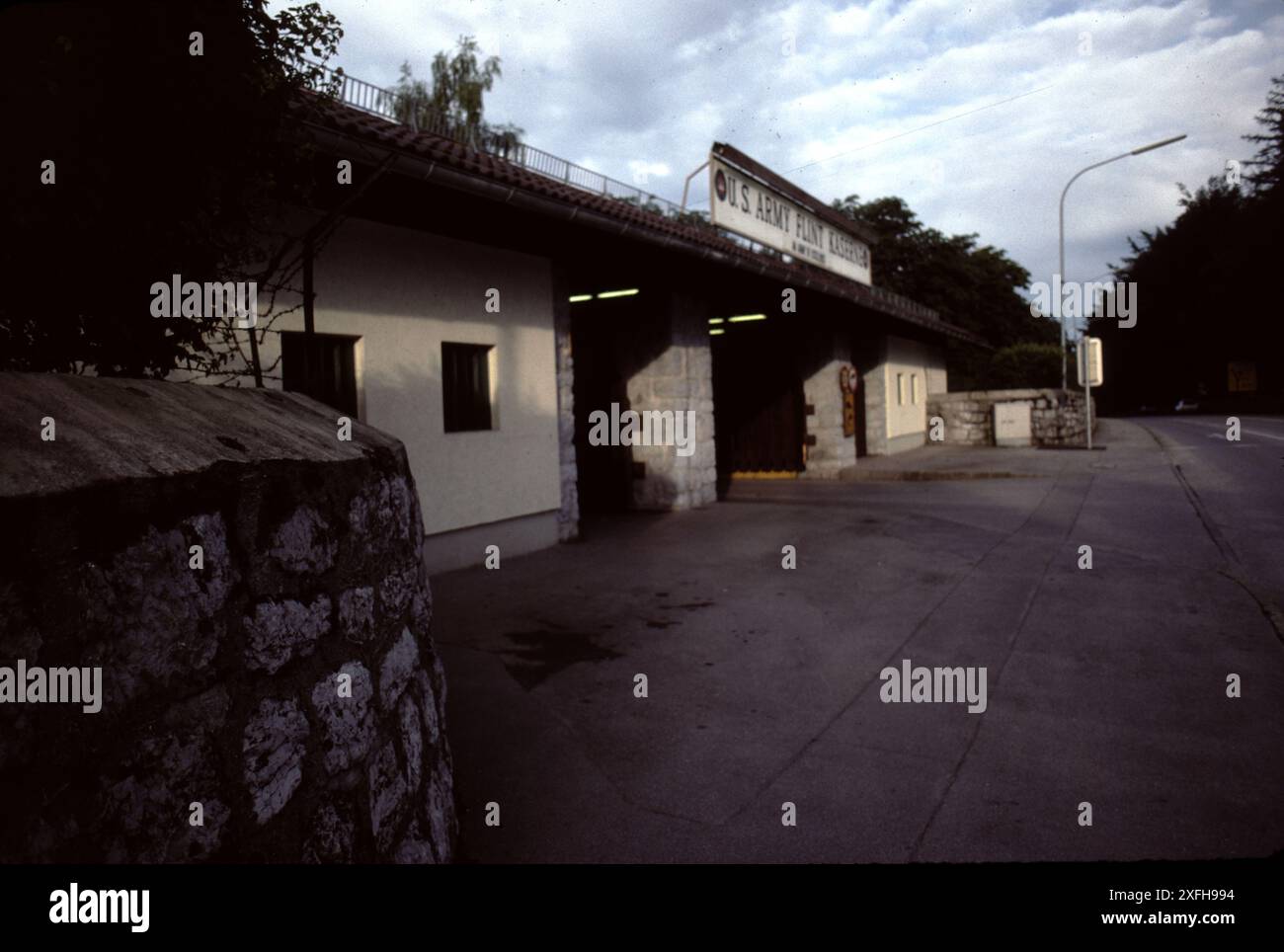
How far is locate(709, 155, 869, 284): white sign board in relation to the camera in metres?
11.2

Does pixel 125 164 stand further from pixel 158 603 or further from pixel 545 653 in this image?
pixel 545 653

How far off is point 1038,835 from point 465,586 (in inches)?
200

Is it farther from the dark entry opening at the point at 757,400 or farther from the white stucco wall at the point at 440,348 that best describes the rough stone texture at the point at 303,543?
the dark entry opening at the point at 757,400

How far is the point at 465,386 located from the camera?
8.07 meters

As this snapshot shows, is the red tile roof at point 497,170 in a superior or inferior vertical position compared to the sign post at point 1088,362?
superior

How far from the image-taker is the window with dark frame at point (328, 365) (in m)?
6.16

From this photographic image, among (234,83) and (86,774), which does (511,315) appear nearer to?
(234,83)

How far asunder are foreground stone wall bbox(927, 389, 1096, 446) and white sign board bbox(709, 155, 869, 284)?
7.24m

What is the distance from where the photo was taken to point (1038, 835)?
2.85 metres

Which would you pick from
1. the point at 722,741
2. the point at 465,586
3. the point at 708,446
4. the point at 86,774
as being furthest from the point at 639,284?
the point at 86,774

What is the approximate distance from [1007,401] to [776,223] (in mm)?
11751

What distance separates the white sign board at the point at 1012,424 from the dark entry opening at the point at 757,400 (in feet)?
27.9

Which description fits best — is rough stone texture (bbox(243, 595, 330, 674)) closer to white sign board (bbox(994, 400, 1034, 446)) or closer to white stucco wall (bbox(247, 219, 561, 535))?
white stucco wall (bbox(247, 219, 561, 535))

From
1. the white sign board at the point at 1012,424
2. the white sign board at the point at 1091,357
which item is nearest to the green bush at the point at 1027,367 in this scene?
the white sign board at the point at 1012,424
